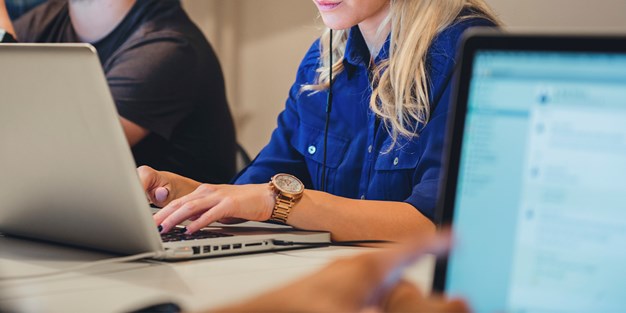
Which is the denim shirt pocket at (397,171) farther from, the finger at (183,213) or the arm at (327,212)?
the finger at (183,213)

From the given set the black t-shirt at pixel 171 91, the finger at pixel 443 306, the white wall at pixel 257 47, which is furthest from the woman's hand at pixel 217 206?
the white wall at pixel 257 47

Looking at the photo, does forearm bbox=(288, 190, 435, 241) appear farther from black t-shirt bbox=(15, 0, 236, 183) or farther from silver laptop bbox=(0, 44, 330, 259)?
black t-shirt bbox=(15, 0, 236, 183)

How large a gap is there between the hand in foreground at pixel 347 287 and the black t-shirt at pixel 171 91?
4.94 feet

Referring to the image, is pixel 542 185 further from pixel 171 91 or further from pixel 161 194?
pixel 171 91

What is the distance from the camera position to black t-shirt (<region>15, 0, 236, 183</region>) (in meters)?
1.96

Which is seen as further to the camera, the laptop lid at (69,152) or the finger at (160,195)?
the finger at (160,195)

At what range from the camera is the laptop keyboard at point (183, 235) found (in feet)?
3.45

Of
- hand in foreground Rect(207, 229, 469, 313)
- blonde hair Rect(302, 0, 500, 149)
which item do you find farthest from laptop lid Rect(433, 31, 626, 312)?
blonde hair Rect(302, 0, 500, 149)

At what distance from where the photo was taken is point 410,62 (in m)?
1.39

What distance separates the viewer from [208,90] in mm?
2035

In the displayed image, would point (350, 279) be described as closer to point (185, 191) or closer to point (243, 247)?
point (243, 247)

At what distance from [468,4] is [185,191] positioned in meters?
0.61

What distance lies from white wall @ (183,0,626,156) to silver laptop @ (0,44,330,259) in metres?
1.86

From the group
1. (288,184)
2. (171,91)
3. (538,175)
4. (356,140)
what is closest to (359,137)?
(356,140)
